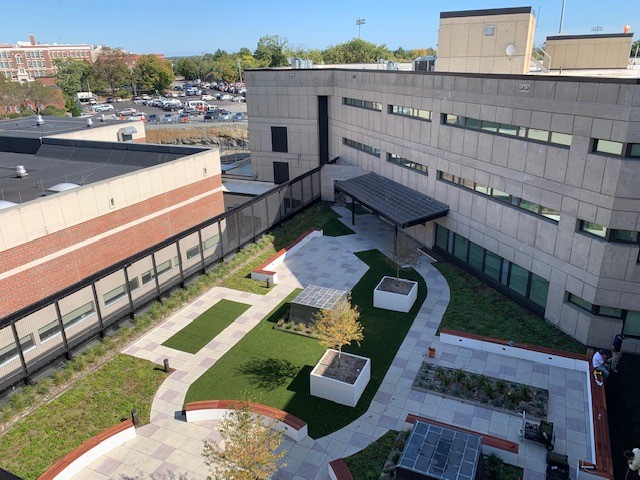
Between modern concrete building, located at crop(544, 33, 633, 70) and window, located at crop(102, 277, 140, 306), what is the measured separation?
99.1ft

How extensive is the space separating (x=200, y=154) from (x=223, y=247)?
7.44 metres

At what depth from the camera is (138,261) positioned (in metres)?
22.8

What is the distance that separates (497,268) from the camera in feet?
84.9

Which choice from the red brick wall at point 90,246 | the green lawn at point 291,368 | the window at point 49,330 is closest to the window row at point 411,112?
the green lawn at point 291,368

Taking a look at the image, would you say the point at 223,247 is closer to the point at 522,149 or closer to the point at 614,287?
the point at 522,149

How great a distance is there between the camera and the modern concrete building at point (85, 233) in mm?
19297

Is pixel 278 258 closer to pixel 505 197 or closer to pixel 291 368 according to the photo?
pixel 291 368

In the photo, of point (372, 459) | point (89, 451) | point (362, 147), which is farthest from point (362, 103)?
point (89, 451)

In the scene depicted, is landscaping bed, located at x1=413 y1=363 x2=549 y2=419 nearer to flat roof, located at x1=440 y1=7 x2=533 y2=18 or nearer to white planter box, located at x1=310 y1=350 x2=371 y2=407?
white planter box, located at x1=310 y1=350 x2=371 y2=407

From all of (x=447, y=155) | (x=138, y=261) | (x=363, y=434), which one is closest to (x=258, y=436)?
(x=363, y=434)

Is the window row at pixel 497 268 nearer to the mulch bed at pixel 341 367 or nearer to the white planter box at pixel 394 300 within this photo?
the white planter box at pixel 394 300

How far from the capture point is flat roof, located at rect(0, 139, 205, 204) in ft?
97.2

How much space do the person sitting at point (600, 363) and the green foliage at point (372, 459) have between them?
9.06 meters

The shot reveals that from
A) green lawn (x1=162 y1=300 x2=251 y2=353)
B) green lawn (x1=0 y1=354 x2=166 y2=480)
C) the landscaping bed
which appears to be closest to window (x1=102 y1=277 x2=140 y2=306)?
green lawn (x1=0 y1=354 x2=166 y2=480)
